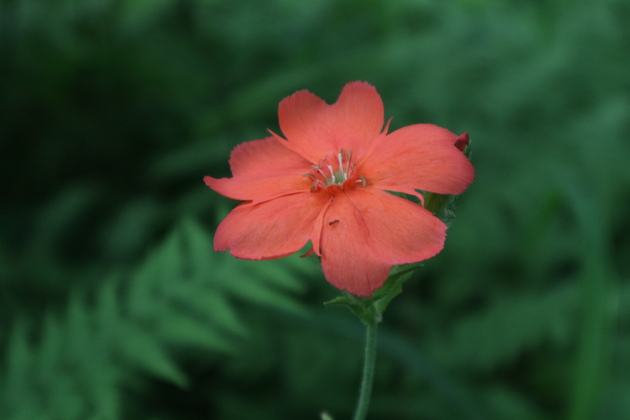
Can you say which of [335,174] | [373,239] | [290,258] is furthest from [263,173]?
[290,258]

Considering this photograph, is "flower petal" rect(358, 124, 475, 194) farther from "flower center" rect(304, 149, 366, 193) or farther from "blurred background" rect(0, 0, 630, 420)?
"blurred background" rect(0, 0, 630, 420)

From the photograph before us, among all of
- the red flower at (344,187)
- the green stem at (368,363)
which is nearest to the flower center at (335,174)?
the red flower at (344,187)

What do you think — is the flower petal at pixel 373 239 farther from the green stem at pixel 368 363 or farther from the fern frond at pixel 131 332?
the fern frond at pixel 131 332

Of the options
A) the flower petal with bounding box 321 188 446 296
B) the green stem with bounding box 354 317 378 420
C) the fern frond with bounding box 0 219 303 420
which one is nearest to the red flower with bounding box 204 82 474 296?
the flower petal with bounding box 321 188 446 296

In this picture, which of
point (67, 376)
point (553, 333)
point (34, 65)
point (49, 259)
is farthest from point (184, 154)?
point (553, 333)

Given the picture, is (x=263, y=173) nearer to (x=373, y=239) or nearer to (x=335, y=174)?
(x=335, y=174)

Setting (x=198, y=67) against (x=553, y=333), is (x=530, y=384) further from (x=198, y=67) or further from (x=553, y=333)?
(x=198, y=67)
